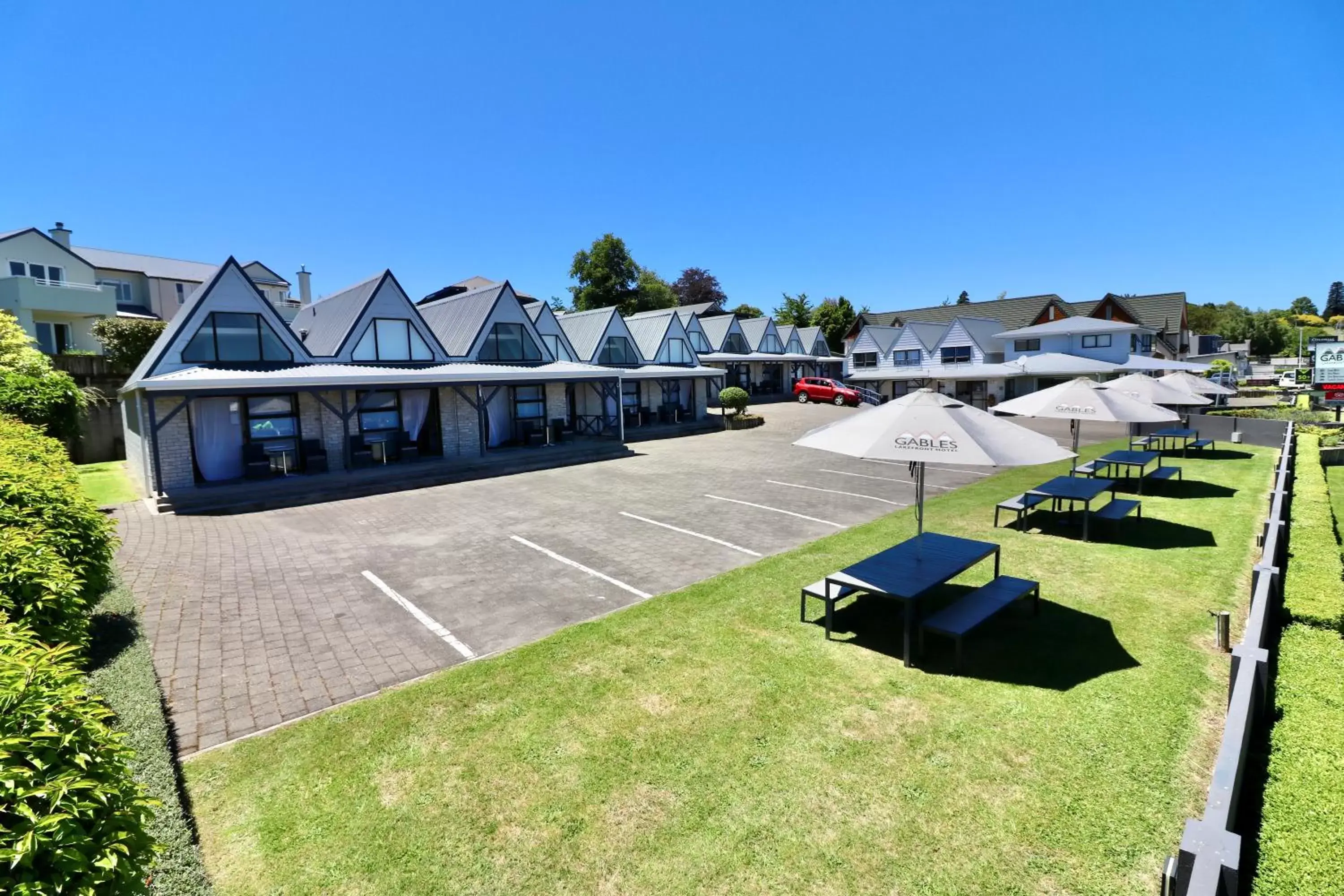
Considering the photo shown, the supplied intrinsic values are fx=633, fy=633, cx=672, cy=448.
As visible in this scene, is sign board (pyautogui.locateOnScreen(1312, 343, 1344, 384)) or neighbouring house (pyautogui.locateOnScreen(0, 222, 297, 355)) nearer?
sign board (pyautogui.locateOnScreen(1312, 343, 1344, 384))

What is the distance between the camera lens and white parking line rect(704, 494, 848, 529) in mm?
11984

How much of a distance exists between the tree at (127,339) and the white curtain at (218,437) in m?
12.8

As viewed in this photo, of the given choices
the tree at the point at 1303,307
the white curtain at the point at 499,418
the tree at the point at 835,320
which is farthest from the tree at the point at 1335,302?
the white curtain at the point at 499,418

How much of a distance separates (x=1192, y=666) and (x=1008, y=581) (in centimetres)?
176

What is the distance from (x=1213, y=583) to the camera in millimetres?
8141

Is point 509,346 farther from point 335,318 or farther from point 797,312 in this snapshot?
point 797,312

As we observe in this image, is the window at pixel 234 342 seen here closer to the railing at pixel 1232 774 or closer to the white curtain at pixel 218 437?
the white curtain at pixel 218 437

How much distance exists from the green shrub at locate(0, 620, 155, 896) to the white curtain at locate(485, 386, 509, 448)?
21.3m

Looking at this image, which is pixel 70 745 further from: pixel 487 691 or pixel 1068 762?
pixel 1068 762

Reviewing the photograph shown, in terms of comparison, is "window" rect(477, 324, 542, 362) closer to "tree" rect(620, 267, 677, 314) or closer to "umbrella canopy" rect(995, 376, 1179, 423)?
"umbrella canopy" rect(995, 376, 1179, 423)

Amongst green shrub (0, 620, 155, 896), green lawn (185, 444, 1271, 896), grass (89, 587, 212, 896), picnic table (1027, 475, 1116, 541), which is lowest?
green lawn (185, 444, 1271, 896)

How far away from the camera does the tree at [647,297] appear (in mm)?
59875

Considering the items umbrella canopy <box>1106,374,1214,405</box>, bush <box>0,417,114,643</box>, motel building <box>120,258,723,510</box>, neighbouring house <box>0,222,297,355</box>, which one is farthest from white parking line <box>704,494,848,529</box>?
neighbouring house <box>0,222,297,355</box>

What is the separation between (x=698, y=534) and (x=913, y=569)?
4.91m
